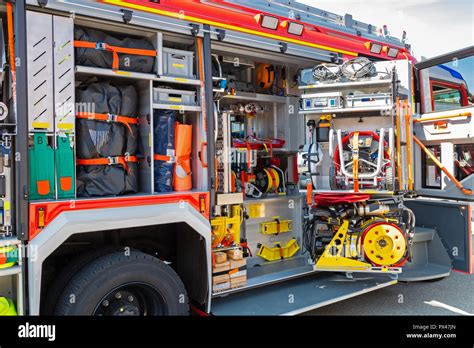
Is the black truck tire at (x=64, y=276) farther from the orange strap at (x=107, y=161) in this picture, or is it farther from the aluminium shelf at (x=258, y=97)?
the aluminium shelf at (x=258, y=97)

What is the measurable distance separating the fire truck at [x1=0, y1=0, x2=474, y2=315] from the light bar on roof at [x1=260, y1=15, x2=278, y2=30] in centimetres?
2

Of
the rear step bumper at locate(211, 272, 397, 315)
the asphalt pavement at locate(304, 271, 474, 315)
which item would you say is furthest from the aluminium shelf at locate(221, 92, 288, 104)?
the asphalt pavement at locate(304, 271, 474, 315)

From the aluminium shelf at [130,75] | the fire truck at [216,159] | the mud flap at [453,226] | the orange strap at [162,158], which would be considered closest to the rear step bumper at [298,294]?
the fire truck at [216,159]

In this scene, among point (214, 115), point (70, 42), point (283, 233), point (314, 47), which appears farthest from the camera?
point (283, 233)

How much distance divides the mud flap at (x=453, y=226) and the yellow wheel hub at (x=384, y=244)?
86 cm

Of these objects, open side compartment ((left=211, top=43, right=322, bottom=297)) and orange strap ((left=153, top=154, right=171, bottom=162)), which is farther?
open side compartment ((left=211, top=43, right=322, bottom=297))

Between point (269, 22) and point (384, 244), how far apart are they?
2.61 meters

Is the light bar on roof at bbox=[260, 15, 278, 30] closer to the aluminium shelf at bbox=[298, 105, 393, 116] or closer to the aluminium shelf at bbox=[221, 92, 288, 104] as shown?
the aluminium shelf at bbox=[298, 105, 393, 116]

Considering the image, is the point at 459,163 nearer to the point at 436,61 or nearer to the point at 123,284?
the point at 436,61

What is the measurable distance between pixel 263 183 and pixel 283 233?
2.30 feet

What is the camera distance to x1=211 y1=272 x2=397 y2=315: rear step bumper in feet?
12.6
